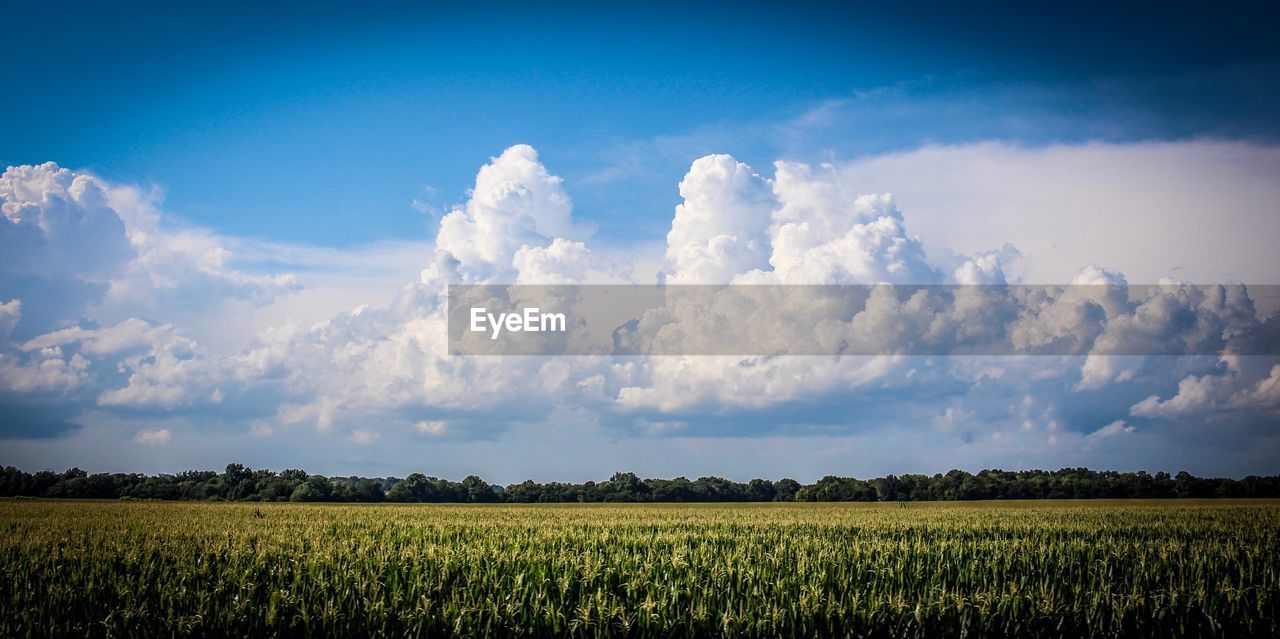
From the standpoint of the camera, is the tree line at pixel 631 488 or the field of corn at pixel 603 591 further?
the tree line at pixel 631 488

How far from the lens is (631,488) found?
10038 centimetres

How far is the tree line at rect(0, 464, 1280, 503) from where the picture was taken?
80.8 metres

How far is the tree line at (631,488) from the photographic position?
3182 inches

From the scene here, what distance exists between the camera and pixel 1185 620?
12.2 metres

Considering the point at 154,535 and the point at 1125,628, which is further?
the point at 154,535

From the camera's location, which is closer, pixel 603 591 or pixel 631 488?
pixel 603 591

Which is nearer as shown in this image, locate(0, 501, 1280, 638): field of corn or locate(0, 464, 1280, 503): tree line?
locate(0, 501, 1280, 638): field of corn

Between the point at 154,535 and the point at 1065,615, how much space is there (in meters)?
23.9

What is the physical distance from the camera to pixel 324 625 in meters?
10.4

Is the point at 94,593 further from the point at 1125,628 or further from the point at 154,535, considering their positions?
the point at 1125,628

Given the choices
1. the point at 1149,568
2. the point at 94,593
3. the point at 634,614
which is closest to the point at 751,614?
the point at 634,614

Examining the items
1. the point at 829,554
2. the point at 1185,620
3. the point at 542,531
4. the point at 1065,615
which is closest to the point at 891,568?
the point at 829,554

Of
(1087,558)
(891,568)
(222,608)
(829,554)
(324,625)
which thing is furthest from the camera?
(1087,558)

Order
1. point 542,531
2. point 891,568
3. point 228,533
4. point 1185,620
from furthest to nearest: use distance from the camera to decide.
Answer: point 542,531 < point 228,533 < point 891,568 < point 1185,620
